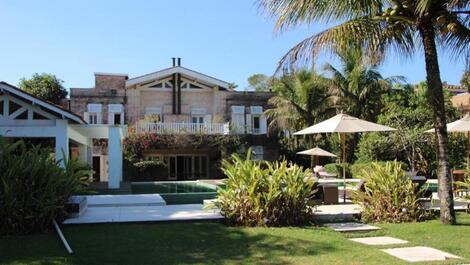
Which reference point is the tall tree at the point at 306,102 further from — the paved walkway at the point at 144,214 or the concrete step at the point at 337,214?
the paved walkway at the point at 144,214

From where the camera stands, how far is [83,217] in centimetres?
943

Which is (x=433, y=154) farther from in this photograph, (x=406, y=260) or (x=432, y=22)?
(x=406, y=260)

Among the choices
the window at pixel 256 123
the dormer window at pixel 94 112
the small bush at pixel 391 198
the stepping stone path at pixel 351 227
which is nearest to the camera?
the stepping stone path at pixel 351 227

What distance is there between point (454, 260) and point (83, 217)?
6450mm

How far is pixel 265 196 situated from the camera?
29.3ft

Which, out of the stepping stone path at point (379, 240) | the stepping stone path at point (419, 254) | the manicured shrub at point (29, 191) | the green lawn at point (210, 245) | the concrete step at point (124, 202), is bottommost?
the stepping stone path at point (419, 254)

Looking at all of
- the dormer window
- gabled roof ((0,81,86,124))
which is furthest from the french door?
gabled roof ((0,81,86,124))

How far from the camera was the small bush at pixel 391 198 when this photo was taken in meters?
9.70

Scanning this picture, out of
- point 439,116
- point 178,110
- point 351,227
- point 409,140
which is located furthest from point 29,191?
point 178,110

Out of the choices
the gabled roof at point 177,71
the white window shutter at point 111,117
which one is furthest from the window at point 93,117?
the gabled roof at point 177,71

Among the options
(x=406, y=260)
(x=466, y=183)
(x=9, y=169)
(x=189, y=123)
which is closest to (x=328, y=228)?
(x=406, y=260)

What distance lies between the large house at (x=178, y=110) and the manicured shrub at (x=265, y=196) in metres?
21.8

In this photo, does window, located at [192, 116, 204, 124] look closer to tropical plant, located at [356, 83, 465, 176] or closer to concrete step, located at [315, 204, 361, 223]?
tropical plant, located at [356, 83, 465, 176]

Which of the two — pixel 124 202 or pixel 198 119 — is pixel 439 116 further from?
pixel 198 119
